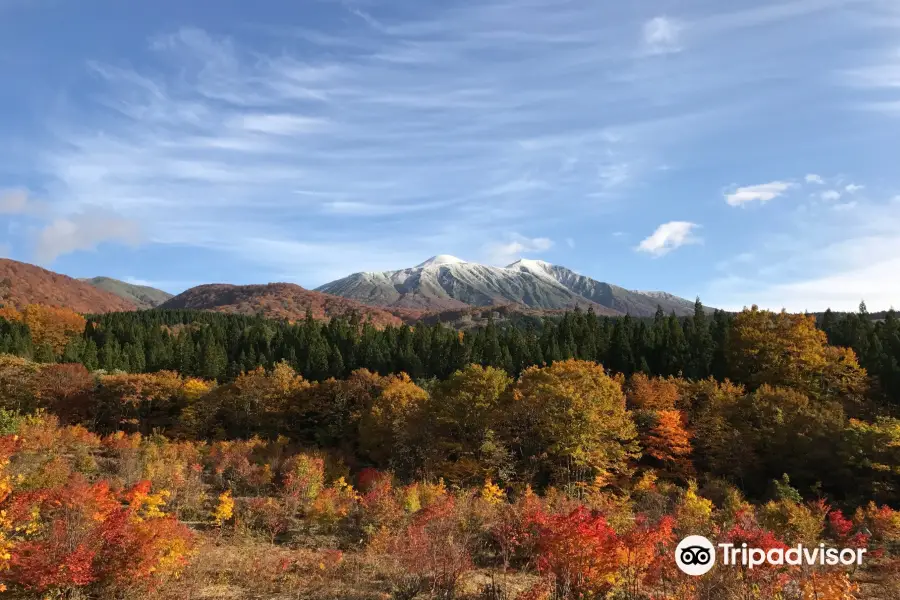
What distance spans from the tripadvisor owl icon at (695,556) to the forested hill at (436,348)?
147 feet

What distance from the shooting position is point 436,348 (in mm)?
75312

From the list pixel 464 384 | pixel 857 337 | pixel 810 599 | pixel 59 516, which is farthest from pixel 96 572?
pixel 857 337

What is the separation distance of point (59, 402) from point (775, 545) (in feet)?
184

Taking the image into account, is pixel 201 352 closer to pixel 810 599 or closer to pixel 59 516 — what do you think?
pixel 59 516

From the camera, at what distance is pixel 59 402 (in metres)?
47.2

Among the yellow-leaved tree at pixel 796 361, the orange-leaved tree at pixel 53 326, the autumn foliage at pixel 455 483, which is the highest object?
the orange-leaved tree at pixel 53 326

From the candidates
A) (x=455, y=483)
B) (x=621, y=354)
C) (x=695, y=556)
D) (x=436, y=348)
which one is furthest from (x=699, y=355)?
(x=695, y=556)

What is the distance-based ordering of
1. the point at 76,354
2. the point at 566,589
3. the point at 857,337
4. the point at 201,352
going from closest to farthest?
the point at 566,589 < the point at 857,337 < the point at 76,354 < the point at 201,352

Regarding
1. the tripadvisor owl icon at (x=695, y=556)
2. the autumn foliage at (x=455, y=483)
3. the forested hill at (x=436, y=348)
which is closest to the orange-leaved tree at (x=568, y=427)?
the autumn foliage at (x=455, y=483)

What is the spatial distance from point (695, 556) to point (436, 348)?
63.9 m

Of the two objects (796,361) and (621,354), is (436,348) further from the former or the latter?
(796,361)

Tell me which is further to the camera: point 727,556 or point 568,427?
point 568,427

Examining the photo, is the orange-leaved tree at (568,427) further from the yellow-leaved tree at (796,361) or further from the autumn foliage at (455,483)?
the yellow-leaved tree at (796,361)

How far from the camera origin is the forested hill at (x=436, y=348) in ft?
198
